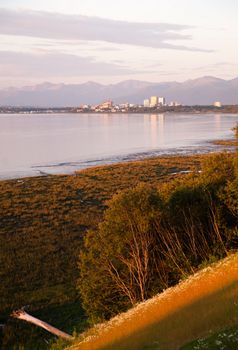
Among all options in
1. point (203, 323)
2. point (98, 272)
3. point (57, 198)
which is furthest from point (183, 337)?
point (57, 198)

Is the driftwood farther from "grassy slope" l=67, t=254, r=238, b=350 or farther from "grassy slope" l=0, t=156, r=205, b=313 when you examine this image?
"grassy slope" l=67, t=254, r=238, b=350

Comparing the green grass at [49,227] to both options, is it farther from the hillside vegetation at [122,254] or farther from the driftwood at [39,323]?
the driftwood at [39,323]

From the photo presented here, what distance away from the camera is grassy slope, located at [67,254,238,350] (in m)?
12.4

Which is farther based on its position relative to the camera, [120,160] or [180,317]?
[120,160]

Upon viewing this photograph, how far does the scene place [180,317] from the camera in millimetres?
14312

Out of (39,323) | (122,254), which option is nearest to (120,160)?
(122,254)

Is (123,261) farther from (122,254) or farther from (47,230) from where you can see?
(47,230)

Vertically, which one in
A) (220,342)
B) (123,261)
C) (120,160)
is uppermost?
(220,342)

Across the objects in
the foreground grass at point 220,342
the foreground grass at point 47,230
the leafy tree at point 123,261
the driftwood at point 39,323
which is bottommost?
the foreground grass at point 47,230

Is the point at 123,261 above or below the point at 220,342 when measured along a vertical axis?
below

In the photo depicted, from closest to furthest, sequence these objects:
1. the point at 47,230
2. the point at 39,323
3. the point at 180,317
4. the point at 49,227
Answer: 1. the point at 180,317
2. the point at 39,323
3. the point at 47,230
4. the point at 49,227

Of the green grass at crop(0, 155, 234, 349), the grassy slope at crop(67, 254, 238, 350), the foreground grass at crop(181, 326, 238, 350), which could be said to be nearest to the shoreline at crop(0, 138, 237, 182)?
the green grass at crop(0, 155, 234, 349)

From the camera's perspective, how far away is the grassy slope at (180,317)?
40.8ft

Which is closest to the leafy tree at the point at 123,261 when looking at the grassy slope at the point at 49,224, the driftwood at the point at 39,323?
the driftwood at the point at 39,323
